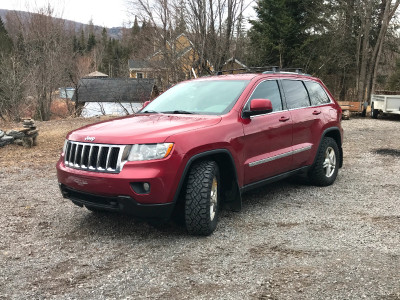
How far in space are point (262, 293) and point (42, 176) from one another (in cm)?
562

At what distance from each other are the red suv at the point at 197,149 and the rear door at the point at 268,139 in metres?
0.01

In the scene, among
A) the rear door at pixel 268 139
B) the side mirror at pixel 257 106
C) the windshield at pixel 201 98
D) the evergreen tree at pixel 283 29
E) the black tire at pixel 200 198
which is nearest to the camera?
the black tire at pixel 200 198

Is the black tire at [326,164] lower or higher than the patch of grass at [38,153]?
higher

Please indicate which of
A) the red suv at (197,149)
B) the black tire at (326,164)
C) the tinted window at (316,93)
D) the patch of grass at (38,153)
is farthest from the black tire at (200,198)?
the patch of grass at (38,153)

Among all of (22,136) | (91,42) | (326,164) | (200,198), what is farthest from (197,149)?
(91,42)

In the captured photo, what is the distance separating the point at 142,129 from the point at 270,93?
2058mm

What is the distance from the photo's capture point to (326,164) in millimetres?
6270

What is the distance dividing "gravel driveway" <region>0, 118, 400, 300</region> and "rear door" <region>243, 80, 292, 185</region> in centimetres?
57

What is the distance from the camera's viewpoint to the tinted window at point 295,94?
5562 millimetres

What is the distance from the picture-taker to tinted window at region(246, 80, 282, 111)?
5051 millimetres

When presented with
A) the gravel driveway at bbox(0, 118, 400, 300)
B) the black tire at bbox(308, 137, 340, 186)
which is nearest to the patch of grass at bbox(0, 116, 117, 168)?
the gravel driveway at bbox(0, 118, 400, 300)

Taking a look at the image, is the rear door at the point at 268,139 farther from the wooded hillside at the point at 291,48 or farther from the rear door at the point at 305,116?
the wooded hillside at the point at 291,48

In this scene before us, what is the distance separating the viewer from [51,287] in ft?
10.2

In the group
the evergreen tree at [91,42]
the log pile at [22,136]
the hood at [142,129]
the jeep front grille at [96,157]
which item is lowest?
the log pile at [22,136]
